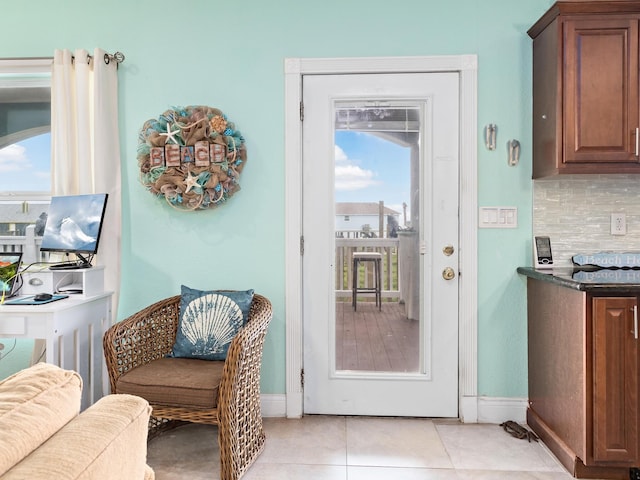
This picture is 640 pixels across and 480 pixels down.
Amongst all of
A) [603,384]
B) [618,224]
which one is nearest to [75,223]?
[603,384]

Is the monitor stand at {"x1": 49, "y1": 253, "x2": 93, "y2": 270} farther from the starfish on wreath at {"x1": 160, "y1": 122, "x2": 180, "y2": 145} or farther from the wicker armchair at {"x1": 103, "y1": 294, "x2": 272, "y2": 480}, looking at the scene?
the starfish on wreath at {"x1": 160, "y1": 122, "x2": 180, "y2": 145}

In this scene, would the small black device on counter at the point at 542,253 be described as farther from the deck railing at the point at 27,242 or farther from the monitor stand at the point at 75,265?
the deck railing at the point at 27,242

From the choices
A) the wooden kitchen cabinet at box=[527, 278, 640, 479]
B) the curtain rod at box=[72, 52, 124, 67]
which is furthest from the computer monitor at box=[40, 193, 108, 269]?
the wooden kitchen cabinet at box=[527, 278, 640, 479]

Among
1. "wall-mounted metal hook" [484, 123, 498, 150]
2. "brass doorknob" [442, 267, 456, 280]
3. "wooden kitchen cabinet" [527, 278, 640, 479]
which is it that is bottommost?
"wooden kitchen cabinet" [527, 278, 640, 479]

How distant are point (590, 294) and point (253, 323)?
59.7 inches

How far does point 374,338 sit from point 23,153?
252 cm

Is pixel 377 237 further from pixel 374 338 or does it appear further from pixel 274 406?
pixel 274 406

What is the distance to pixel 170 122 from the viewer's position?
2.53 metres

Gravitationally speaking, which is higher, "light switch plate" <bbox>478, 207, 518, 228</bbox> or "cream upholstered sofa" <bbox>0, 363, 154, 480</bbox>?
"light switch plate" <bbox>478, 207, 518, 228</bbox>

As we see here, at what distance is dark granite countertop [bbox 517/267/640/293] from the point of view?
6.21ft

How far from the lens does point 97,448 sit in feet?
2.65

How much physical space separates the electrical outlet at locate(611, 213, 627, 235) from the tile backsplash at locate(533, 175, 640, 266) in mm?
19

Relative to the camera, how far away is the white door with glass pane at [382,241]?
2574 millimetres

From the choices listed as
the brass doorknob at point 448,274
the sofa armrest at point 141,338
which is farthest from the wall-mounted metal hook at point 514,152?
the sofa armrest at point 141,338
